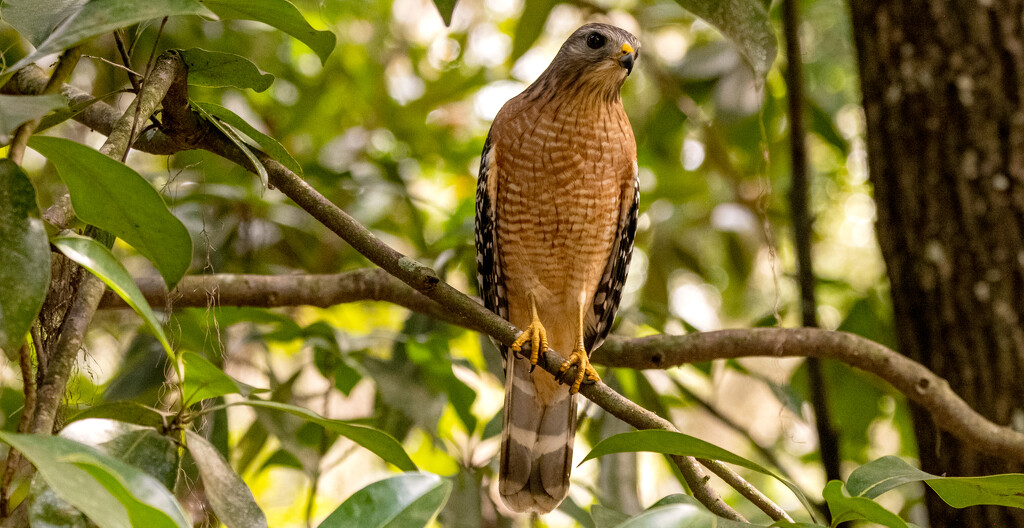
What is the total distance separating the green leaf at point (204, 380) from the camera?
1290 millimetres

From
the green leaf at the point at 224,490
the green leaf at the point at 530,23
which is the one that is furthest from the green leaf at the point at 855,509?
the green leaf at the point at 530,23

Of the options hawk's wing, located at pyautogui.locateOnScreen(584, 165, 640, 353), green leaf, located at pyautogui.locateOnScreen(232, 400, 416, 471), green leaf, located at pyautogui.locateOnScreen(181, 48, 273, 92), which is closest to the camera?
green leaf, located at pyautogui.locateOnScreen(232, 400, 416, 471)

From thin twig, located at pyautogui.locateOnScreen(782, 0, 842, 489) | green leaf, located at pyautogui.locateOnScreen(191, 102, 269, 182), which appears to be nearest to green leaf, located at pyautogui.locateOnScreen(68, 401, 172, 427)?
green leaf, located at pyautogui.locateOnScreen(191, 102, 269, 182)

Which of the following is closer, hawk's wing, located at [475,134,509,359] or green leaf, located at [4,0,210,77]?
green leaf, located at [4,0,210,77]

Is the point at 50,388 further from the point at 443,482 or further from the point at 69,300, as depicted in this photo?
the point at 443,482

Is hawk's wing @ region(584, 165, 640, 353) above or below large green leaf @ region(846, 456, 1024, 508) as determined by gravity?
above

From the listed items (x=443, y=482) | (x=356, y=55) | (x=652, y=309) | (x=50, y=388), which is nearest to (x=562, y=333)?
(x=652, y=309)

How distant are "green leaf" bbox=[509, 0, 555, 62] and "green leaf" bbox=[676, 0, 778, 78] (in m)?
1.38

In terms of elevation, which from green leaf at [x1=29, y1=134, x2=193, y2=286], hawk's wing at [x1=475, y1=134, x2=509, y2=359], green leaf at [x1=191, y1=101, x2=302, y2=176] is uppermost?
hawk's wing at [x1=475, y1=134, x2=509, y2=359]

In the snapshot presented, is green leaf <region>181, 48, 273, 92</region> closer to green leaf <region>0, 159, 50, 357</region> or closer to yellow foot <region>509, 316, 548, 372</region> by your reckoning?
green leaf <region>0, 159, 50, 357</region>

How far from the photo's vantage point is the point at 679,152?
4102mm

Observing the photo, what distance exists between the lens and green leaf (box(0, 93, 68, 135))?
32.3 inches

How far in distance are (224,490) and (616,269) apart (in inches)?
73.2

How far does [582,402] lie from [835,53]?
114 inches
